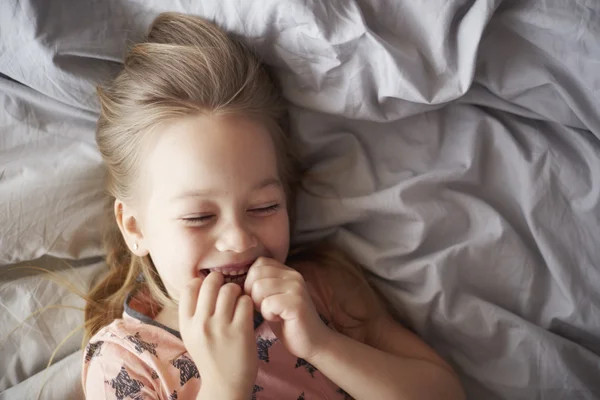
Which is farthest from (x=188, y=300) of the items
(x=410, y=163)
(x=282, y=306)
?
(x=410, y=163)

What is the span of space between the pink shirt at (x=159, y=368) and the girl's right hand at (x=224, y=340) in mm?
116

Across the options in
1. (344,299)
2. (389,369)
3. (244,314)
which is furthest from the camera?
(344,299)

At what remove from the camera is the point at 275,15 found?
0.94 m

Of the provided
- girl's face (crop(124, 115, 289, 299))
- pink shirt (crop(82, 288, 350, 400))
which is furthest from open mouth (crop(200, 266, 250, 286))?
pink shirt (crop(82, 288, 350, 400))

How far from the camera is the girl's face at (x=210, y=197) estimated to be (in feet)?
2.96

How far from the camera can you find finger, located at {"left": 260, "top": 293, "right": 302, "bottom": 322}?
88cm

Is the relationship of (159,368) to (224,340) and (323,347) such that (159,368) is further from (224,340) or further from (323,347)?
(323,347)

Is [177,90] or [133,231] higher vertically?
[177,90]

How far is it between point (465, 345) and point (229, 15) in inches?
28.7

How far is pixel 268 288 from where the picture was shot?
2.92 feet

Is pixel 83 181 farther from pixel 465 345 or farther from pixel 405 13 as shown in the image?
pixel 465 345

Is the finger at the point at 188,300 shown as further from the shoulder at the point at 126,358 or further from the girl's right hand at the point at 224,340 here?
the shoulder at the point at 126,358

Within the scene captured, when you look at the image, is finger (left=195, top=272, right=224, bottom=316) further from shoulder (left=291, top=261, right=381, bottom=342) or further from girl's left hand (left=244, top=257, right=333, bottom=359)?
shoulder (left=291, top=261, right=381, bottom=342)

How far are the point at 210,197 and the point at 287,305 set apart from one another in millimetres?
204
